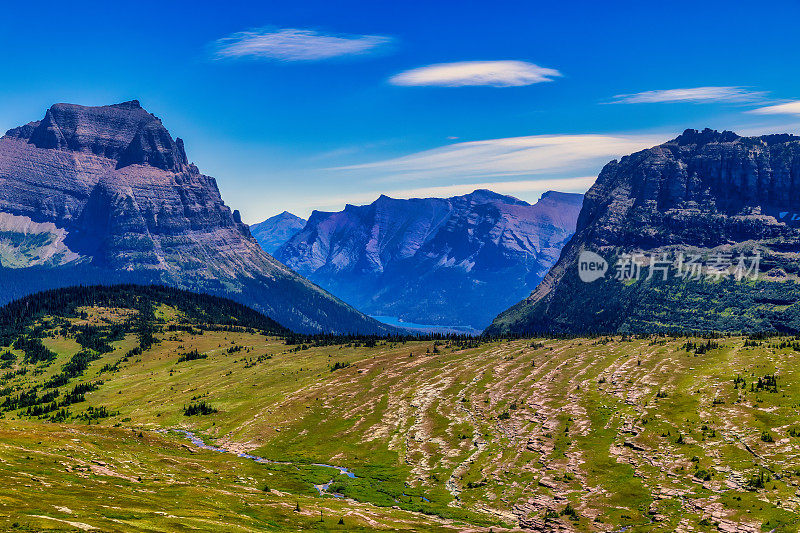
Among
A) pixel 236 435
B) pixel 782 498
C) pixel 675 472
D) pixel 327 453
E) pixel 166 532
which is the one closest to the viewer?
pixel 166 532

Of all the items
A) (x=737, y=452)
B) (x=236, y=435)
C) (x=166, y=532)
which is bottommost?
(x=236, y=435)

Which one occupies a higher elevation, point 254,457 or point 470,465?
point 470,465

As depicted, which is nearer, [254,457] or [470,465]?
[470,465]

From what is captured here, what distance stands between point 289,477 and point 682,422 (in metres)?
90.3

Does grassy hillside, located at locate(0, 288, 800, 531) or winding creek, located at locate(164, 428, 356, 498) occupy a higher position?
grassy hillside, located at locate(0, 288, 800, 531)

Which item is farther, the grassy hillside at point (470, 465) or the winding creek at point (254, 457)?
the winding creek at point (254, 457)

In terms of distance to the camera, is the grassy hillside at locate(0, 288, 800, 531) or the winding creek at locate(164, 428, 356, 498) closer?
the grassy hillside at locate(0, 288, 800, 531)

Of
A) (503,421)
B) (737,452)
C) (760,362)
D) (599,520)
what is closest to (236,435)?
(503,421)

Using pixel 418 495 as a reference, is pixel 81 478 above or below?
above

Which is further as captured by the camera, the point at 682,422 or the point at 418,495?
the point at 682,422

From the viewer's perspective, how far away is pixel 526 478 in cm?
12762

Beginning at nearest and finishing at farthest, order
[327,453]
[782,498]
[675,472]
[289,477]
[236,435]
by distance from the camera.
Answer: [782,498] < [675,472] < [289,477] < [327,453] < [236,435]

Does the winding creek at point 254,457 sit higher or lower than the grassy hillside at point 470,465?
lower

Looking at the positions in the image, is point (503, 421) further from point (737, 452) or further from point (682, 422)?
point (737, 452)
